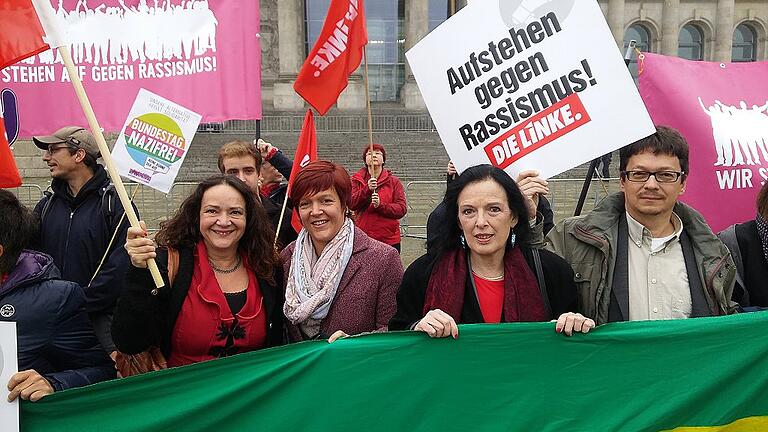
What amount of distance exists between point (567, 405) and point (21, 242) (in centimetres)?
227

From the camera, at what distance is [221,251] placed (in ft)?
9.58

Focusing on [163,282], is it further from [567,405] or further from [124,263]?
[567,405]

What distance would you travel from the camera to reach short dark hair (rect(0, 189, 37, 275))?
2.60m

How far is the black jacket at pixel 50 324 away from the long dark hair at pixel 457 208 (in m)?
1.46

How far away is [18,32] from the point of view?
263 cm

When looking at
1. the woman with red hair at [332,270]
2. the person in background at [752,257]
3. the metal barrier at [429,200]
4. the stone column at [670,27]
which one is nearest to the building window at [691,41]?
the stone column at [670,27]

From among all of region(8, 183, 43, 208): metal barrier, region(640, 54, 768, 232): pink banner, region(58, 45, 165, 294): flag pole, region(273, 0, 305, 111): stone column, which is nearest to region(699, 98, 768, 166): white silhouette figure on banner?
region(640, 54, 768, 232): pink banner

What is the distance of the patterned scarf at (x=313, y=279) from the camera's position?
2.88m

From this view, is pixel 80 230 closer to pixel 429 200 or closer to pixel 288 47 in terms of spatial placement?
pixel 429 200

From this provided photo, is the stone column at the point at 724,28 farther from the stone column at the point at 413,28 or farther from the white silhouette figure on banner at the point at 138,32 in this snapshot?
the white silhouette figure on banner at the point at 138,32

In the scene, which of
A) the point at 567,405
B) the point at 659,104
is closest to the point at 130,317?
the point at 567,405

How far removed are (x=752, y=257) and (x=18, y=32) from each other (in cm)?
344

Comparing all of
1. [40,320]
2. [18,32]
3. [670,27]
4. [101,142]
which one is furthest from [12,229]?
[670,27]

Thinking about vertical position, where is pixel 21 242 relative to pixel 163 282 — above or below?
above
